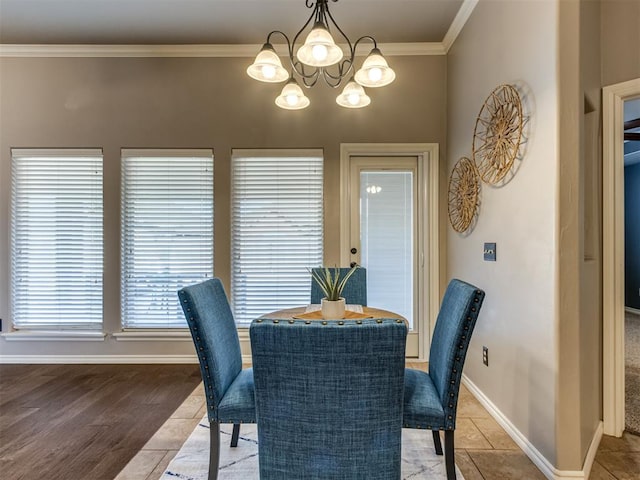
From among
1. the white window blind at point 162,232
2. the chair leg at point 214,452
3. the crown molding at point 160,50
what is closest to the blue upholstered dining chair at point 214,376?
the chair leg at point 214,452

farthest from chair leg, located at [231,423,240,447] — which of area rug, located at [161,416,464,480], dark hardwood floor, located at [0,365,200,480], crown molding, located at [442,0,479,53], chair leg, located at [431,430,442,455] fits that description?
crown molding, located at [442,0,479,53]

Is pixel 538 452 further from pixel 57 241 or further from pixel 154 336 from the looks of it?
pixel 57 241

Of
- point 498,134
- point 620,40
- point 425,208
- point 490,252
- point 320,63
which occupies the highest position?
point 620,40

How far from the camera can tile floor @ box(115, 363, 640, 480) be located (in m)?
1.77

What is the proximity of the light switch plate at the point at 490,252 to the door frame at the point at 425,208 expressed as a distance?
84 cm

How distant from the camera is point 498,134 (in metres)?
2.20

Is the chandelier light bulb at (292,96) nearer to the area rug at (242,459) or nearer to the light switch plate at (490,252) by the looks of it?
the light switch plate at (490,252)

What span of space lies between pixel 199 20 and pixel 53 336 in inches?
128

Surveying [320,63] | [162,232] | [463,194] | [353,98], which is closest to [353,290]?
[463,194]

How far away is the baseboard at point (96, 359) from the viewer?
3303 millimetres

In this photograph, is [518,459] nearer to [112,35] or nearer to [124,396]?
[124,396]

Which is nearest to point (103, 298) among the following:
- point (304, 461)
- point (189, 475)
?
point (189, 475)

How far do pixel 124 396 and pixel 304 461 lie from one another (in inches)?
90.3

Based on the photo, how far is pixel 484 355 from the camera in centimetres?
248
